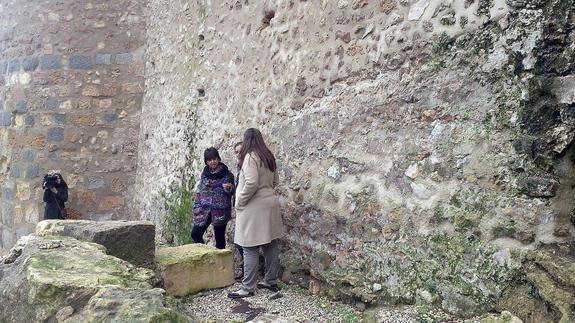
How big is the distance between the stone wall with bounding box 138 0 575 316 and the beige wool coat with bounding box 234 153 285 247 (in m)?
0.25

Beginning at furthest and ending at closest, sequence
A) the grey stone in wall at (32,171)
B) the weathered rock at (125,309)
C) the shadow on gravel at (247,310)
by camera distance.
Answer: the grey stone in wall at (32,171), the shadow on gravel at (247,310), the weathered rock at (125,309)

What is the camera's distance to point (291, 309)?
165 inches

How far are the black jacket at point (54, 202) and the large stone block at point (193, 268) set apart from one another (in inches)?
144

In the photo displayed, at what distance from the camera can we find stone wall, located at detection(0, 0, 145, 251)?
8242 mm

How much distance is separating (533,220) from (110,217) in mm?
6503

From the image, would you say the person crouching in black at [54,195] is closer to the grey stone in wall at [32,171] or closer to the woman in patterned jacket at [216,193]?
the grey stone in wall at [32,171]

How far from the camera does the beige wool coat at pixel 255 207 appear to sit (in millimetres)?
4523

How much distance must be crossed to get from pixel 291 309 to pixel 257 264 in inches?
21.1

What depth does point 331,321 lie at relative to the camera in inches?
154

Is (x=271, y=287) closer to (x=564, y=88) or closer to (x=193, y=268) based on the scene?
(x=193, y=268)

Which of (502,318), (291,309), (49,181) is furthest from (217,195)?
(49,181)

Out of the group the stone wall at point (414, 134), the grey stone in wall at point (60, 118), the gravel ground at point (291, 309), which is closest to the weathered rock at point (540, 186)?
the stone wall at point (414, 134)

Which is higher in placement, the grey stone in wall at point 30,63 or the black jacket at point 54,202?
the grey stone in wall at point 30,63

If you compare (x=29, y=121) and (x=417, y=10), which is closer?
(x=417, y=10)
